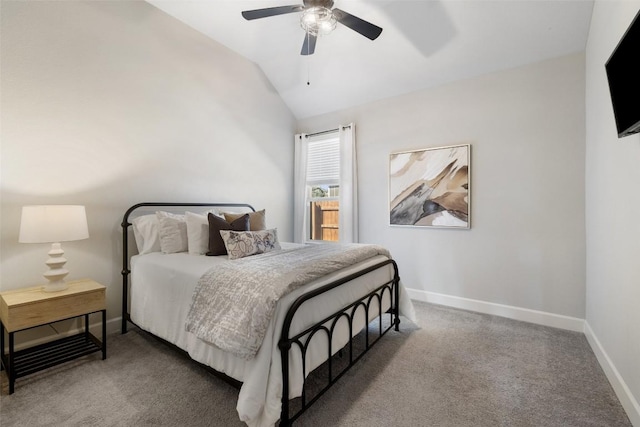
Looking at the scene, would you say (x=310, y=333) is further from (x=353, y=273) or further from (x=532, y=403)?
(x=532, y=403)

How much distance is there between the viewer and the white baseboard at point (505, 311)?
9.15 ft

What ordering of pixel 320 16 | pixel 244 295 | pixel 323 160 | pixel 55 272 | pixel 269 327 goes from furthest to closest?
pixel 323 160, pixel 320 16, pixel 55 272, pixel 244 295, pixel 269 327

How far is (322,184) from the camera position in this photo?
178 inches

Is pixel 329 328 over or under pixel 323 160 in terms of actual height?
under

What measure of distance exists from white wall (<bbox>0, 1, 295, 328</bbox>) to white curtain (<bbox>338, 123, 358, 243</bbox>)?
1381mm

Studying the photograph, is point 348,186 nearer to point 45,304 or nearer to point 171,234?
point 171,234

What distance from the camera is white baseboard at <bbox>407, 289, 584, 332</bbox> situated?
279cm

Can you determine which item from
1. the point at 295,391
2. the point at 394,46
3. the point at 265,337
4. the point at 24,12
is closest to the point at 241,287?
the point at 265,337

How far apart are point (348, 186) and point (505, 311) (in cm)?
237

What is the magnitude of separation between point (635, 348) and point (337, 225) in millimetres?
3273

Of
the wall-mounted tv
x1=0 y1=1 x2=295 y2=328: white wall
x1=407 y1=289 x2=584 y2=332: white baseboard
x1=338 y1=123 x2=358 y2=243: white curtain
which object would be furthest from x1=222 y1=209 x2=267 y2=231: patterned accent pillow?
the wall-mounted tv

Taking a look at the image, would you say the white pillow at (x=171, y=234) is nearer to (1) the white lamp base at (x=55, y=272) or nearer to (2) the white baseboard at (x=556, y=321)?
(1) the white lamp base at (x=55, y=272)

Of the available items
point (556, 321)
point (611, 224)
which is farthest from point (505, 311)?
point (611, 224)

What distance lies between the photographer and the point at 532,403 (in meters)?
1.74
